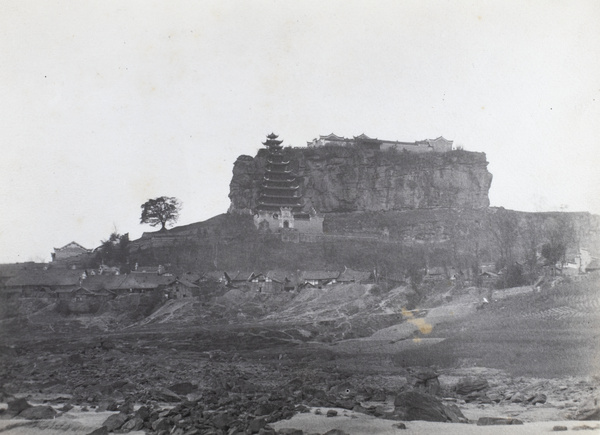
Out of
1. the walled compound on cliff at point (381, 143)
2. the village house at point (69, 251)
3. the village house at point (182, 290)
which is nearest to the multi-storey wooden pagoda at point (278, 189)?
the walled compound on cliff at point (381, 143)

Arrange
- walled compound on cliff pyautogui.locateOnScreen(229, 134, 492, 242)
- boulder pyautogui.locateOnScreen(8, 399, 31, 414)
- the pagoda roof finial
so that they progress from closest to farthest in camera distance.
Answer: boulder pyautogui.locateOnScreen(8, 399, 31, 414), the pagoda roof finial, walled compound on cliff pyautogui.locateOnScreen(229, 134, 492, 242)

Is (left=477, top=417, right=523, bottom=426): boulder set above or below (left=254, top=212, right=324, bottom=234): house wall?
below

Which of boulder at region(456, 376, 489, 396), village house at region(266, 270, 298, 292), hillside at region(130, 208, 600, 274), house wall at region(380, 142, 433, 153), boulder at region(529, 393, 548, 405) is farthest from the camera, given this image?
house wall at region(380, 142, 433, 153)

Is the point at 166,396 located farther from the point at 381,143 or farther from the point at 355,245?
the point at 381,143

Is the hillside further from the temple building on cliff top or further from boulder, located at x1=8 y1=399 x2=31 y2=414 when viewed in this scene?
boulder, located at x1=8 y1=399 x2=31 y2=414

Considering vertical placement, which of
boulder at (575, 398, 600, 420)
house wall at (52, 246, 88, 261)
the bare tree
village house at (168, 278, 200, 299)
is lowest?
boulder at (575, 398, 600, 420)

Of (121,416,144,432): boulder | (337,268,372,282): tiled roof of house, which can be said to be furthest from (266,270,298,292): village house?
(121,416,144,432): boulder
